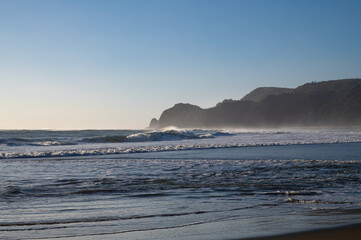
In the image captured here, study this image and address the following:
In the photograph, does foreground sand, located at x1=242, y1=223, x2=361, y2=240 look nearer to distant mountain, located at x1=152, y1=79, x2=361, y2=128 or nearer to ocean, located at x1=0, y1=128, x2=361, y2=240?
ocean, located at x1=0, y1=128, x2=361, y2=240

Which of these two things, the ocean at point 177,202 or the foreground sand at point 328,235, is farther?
the ocean at point 177,202

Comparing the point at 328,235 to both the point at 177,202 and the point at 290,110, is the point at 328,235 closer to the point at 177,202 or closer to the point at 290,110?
the point at 177,202

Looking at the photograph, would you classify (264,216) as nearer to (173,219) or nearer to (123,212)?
(173,219)

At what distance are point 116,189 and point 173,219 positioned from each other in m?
3.20

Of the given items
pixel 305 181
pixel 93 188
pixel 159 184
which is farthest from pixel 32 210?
pixel 305 181

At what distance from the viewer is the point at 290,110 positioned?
520 feet

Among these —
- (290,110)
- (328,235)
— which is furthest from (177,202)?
(290,110)

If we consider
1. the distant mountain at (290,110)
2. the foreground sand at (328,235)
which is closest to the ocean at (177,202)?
the foreground sand at (328,235)

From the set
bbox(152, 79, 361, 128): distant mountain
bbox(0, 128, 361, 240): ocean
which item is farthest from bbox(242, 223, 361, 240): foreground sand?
bbox(152, 79, 361, 128): distant mountain

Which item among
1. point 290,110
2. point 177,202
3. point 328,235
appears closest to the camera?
point 328,235

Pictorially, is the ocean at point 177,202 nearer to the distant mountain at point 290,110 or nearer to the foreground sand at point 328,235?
the foreground sand at point 328,235

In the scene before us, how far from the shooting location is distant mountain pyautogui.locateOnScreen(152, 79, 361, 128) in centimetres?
14188

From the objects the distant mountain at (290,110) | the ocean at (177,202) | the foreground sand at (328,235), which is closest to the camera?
the foreground sand at (328,235)

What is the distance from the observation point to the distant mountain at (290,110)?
465ft
